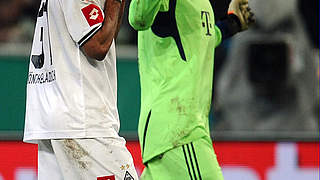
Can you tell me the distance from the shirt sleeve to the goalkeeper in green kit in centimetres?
68

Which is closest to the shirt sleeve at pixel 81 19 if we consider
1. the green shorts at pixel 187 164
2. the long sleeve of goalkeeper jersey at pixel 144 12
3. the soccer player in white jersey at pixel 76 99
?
the soccer player in white jersey at pixel 76 99

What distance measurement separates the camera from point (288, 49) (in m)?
7.27

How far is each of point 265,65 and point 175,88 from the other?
3.13m

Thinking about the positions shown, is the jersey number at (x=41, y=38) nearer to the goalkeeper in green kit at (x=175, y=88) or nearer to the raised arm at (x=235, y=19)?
the goalkeeper in green kit at (x=175, y=88)

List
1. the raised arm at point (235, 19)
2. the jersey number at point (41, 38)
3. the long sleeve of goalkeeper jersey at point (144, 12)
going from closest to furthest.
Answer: the jersey number at point (41, 38), the long sleeve of goalkeeper jersey at point (144, 12), the raised arm at point (235, 19)

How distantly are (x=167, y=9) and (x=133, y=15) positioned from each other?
0.71 ft

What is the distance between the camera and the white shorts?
348 cm

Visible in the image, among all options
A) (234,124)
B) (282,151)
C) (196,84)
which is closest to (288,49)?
(234,124)

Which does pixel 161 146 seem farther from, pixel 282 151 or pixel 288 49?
pixel 288 49

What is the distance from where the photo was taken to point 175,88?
429cm

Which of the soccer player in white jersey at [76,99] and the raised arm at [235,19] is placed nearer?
the soccer player in white jersey at [76,99]

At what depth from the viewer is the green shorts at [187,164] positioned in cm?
422

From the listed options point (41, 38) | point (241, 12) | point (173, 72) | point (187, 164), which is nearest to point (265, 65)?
point (241, 12)

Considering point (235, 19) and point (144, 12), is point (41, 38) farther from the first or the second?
point (235, 19)
